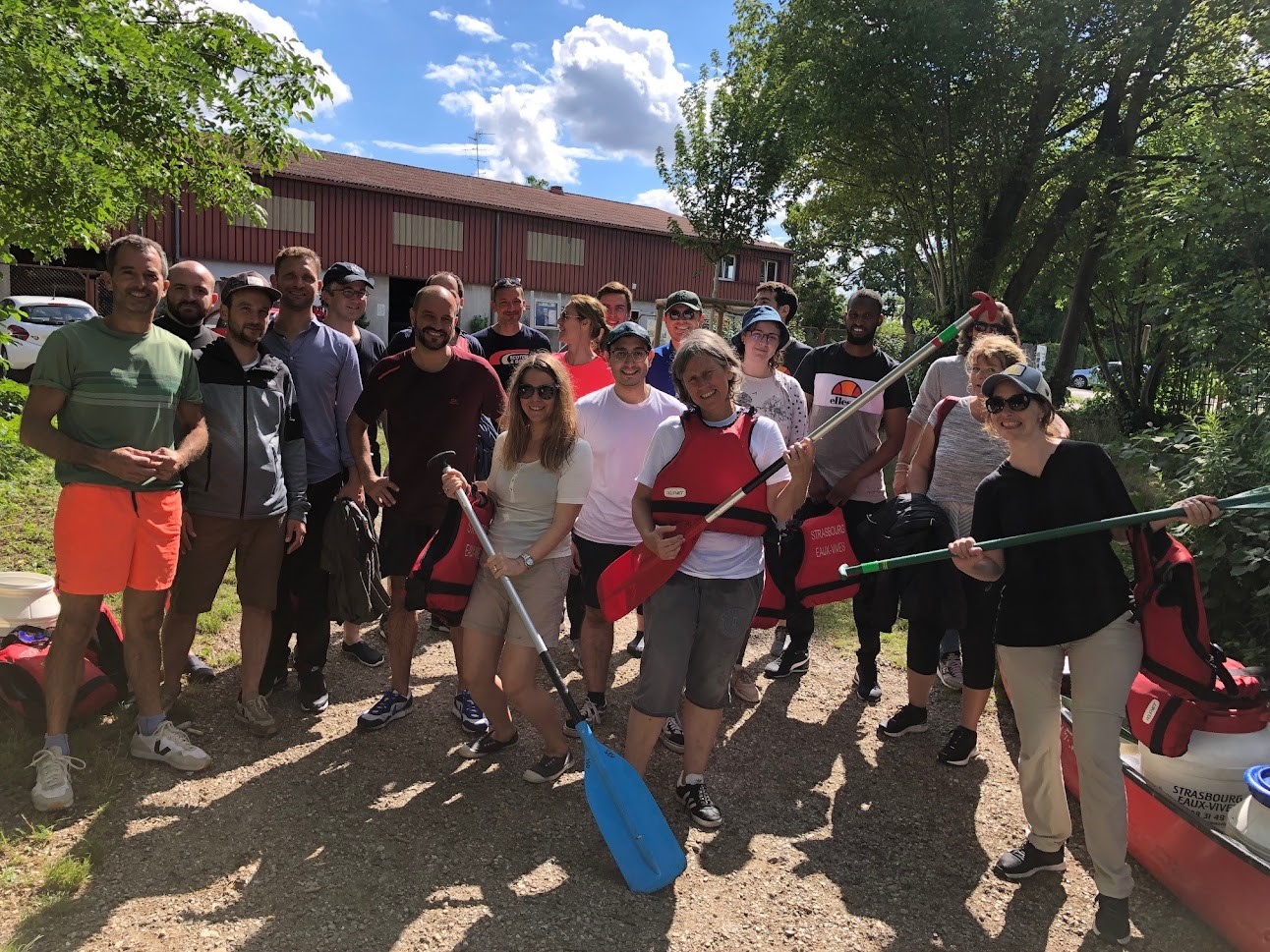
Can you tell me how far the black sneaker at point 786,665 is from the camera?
5.07 metres

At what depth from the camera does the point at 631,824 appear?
304 cm

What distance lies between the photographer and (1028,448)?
295 centimetres

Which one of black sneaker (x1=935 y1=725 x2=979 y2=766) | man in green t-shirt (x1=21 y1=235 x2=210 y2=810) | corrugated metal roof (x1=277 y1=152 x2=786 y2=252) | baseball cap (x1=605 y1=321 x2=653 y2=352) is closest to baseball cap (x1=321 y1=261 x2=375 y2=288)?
man in green t-shirt (x1=21 y1=235 x2=210 y2=810)

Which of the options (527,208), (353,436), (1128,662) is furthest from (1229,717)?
(527,208)

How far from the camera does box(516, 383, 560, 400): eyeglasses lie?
11.5 feet

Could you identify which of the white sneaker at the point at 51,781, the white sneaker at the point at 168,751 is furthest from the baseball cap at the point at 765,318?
the white sneaker at the point at 51,781

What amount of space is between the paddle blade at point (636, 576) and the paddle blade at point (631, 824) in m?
0.56

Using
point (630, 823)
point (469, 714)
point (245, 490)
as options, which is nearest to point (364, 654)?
point (469, 714)

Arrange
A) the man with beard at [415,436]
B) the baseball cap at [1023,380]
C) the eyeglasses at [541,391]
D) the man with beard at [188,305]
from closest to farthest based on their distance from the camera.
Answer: the baseball cap at [1023,380] < the eyeglasses at [541,391] < the man with beard at [188,305] < the man with beard at [415,436]

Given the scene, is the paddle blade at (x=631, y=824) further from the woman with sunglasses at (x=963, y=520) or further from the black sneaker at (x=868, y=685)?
the black sneaker at (x=868, y=685)

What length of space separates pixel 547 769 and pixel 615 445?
5.04 feet

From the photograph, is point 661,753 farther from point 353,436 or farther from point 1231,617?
point 1231,617

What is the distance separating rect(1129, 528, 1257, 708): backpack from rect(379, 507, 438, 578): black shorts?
3088 mm

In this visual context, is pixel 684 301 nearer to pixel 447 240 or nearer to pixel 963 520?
pixel 963 520
